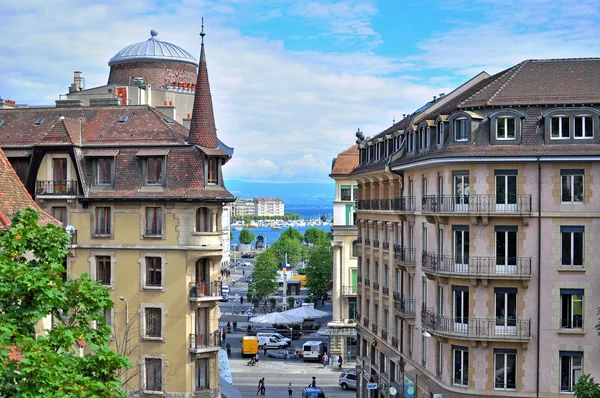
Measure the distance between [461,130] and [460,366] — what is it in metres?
10.3

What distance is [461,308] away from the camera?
3753cm

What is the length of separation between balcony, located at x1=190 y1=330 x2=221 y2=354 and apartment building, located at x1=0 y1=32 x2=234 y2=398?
0.06 meters

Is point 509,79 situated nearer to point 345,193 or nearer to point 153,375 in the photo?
point 153,375

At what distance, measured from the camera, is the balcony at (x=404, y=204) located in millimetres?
46125

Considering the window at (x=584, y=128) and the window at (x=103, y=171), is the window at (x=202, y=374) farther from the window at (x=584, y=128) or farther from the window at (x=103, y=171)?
the window at (x=584, y=128)

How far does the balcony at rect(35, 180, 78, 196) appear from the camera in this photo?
4641 centimetres

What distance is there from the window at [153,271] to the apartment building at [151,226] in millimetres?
53

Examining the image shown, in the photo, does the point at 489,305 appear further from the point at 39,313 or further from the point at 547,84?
the point at 39,313

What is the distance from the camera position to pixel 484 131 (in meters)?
36.8

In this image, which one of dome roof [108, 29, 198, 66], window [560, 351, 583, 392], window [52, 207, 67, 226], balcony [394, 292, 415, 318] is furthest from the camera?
dome roof [108, 29, 198, 66]

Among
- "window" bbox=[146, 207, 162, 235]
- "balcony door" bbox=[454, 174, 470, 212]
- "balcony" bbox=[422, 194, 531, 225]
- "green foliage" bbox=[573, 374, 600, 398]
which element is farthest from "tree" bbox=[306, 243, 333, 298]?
"green foliage" bbox=[573, 374, 600, 398]

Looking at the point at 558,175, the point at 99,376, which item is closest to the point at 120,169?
the point at 558,175

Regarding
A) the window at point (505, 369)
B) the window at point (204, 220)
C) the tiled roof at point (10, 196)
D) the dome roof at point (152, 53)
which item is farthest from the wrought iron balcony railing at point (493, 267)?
the dome roof at point (152, 53)

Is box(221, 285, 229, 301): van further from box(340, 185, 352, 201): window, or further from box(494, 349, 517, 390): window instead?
box(494, 349, 517, 390): window
